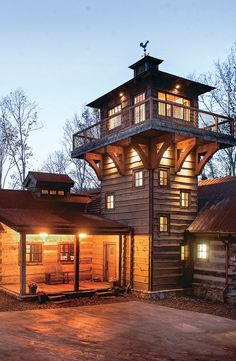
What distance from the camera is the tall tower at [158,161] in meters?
18.1

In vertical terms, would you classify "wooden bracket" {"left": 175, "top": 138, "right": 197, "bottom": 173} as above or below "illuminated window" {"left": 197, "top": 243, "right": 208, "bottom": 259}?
above

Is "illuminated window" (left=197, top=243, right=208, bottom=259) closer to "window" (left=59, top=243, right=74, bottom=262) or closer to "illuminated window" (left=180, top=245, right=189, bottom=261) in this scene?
"illuminated window" (left=180, top=245, right=189, bottom=261)

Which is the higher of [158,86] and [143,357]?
[158,86]

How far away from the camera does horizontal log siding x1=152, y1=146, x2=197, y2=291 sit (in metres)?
18.3

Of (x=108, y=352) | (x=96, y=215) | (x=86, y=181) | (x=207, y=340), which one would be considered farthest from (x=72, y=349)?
(x=86, y=181)

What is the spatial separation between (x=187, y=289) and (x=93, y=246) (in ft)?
19.5

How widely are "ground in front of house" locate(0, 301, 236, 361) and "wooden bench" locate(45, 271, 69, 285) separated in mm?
5318

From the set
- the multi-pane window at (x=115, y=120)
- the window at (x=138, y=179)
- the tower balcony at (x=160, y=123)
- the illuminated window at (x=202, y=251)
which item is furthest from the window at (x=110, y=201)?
the illuminated window at (x=202, y=251)

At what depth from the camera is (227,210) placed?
18.6 metres

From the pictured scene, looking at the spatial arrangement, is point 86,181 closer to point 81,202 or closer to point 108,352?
point 81,202

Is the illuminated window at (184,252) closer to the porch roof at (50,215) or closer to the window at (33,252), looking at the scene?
the porch roof at (50,215)

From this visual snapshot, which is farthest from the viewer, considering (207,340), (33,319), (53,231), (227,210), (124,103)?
(124,103)

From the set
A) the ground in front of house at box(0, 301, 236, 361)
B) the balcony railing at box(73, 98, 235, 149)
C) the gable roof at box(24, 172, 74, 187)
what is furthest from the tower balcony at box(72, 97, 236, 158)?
the ground in front of house at box(0, 301, 236, 361)

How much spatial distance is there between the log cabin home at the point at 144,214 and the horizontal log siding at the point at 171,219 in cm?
5
